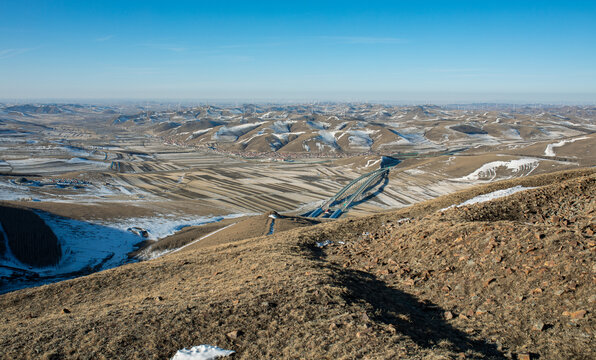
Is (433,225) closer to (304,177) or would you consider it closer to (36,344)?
(36,344)

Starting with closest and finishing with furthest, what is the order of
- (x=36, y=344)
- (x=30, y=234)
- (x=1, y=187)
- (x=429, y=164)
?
(x=36, y=344)
(x=30, y=234)
(x=1, y=187)
(x=429, y=164)

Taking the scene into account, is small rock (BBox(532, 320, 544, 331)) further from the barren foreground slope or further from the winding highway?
the winding highway

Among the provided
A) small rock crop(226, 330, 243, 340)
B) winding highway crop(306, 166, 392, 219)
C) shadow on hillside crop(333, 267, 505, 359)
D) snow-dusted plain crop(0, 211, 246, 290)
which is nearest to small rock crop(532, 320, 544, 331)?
shadow on hillside crop(333, 267, 505, 359)

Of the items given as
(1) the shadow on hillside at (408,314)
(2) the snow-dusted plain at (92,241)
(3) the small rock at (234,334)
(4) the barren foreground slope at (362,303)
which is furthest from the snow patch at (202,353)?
(2) the snow-dusted plain at (92,241)

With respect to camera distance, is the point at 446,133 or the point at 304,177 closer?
the point at 304,177

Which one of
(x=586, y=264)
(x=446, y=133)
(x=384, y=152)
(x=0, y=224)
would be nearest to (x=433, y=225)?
(x=586, y=264)

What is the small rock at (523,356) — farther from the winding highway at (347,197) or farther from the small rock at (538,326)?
the winding highway at (347,197)
